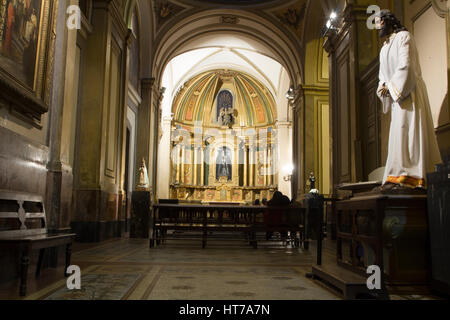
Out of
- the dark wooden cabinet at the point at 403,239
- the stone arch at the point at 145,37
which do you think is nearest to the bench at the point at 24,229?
the dark wooden cabinet at the point at 403,239

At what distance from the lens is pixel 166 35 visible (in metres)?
14.9

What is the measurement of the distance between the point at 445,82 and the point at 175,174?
18.9 m

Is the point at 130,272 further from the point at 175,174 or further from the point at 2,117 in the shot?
the point at 175,174

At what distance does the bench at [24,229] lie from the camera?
3.09 metres

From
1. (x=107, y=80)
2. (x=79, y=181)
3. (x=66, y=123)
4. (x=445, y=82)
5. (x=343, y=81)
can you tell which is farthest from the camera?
(x=343, y=81)

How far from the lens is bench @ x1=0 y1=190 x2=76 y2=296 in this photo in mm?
3086

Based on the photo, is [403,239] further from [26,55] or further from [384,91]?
[26,55]

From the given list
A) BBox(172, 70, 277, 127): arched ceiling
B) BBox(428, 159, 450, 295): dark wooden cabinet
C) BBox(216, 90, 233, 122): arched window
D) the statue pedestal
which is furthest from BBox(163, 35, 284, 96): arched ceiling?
BBox(428, 159, 450, 295): dark wooden cabinet

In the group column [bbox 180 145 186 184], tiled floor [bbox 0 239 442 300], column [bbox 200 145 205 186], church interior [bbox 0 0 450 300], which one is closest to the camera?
tiled floor [bbox 0 239 442 300]

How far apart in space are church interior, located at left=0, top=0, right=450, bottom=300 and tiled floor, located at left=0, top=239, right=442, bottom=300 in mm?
27

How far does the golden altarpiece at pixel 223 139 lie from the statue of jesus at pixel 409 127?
707 inches

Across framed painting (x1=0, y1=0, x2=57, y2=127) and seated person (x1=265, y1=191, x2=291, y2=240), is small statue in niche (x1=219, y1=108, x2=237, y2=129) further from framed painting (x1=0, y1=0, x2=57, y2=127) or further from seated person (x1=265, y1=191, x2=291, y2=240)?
framed painting (x1=0, y1=0, x2=57, y2=127)

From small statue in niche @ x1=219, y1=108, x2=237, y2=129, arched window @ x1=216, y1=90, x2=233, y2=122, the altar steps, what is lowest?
the altar steps
